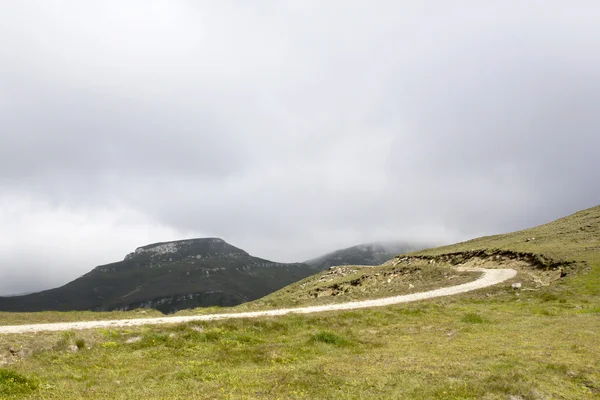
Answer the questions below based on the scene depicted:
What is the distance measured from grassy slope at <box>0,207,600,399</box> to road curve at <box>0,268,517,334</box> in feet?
13.3

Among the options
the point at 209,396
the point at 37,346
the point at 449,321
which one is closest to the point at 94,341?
the point at 37,346

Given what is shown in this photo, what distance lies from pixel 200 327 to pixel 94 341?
7.15 meters

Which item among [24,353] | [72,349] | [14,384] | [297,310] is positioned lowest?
[297,310]

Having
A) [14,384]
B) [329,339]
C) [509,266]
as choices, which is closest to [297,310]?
[329,339]

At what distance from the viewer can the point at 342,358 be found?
2105cm

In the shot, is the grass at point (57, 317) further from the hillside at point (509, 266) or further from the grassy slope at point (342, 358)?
the hillside at point (509, 266)

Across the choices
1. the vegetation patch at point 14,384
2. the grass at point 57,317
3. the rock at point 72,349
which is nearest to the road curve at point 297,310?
the grass at point 57,317

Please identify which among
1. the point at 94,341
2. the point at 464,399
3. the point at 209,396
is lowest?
the point at 464,399

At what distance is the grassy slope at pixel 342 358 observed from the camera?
1553 centimetres

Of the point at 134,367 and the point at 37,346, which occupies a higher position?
the point at 37,346

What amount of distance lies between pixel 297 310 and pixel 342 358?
17131 mm

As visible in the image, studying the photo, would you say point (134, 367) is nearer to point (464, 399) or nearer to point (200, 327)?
point (200, 327)

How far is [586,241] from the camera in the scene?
2763 inches

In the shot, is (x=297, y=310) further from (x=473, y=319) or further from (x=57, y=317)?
(x=57, y=317)
